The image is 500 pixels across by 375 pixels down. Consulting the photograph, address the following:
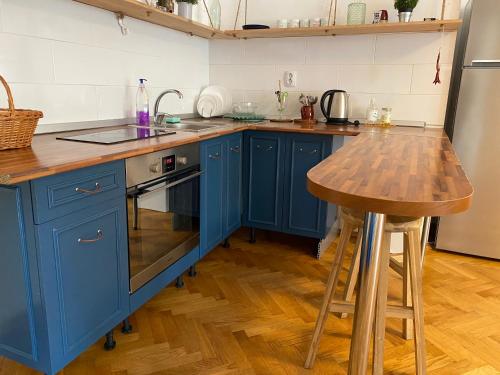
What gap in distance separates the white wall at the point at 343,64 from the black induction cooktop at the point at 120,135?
127 cm

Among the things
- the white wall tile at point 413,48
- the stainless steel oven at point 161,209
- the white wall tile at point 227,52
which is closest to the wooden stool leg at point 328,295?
the stainless steel oven at point 161,209

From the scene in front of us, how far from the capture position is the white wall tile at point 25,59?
1690 millimetres

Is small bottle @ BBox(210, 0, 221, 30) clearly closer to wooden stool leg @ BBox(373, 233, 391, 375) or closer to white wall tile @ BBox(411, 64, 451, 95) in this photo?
white wall tile @ BBox(411, 64, 451, 95)

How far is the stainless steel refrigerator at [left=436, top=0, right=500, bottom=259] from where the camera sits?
2471 millimetres

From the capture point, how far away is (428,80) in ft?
9.06

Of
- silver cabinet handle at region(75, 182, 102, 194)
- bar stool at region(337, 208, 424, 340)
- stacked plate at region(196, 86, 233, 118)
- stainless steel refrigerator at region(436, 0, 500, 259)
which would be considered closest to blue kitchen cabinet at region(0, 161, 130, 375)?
silver cabinet handle at region(75, 182, 102, 194)

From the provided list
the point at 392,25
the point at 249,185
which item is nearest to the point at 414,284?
the point at 249,185

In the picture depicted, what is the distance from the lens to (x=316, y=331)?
159cm

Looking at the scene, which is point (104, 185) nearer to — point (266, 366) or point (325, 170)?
point (325, 170)

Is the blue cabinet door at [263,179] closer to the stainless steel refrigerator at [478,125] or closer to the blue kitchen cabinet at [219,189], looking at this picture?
the blue kitchen cabinet at [219,189]

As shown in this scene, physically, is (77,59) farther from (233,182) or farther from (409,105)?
(409,105)

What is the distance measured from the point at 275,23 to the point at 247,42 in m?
0.26

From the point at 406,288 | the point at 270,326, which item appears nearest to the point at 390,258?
the point at 406,288

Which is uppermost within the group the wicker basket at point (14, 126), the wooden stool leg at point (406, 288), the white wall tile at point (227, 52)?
the white wall tile at point (227, 52)
